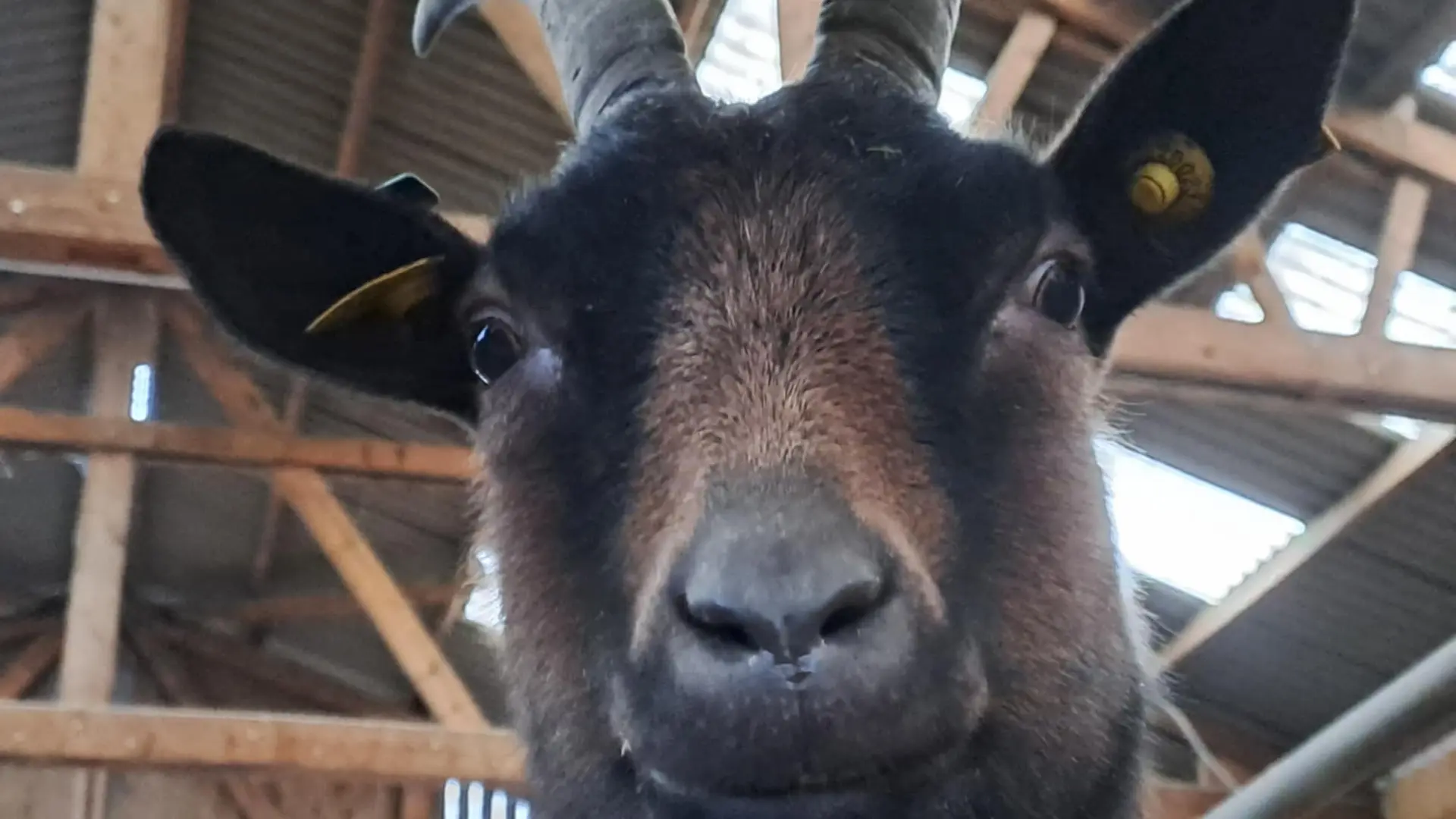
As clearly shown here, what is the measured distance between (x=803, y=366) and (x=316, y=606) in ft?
45.3

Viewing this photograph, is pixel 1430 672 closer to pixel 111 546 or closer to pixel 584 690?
pixel 584 690

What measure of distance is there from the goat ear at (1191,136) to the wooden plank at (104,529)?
5.06 metres

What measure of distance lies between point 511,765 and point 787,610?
16.5ft

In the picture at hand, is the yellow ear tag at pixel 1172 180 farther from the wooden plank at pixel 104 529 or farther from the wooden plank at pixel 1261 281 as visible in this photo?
the wooden plank at pixel 104 529

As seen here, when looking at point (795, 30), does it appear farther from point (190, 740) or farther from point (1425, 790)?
point (1425, 790)

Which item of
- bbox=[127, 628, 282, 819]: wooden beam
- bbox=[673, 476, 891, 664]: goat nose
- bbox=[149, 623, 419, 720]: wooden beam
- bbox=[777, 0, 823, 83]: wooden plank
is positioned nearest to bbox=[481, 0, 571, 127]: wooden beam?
bbox=[777, 0, 823, 83]: wooden plank

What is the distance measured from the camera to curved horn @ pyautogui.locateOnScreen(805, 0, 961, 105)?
2.32m

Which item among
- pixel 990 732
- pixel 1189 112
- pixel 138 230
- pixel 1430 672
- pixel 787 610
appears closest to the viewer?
pixel 787 610

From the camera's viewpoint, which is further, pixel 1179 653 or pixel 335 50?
pixel 1179 653

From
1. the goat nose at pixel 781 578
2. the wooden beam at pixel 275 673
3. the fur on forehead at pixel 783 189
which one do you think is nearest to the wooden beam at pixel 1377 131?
the fur on forehead at pixel 783 189

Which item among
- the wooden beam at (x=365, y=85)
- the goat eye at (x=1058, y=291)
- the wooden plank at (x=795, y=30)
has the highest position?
the wooden beam at (x=365, y=85)

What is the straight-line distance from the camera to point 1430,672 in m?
2.83

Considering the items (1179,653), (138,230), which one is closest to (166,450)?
(138,230)

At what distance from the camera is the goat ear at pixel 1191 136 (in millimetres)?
2168
